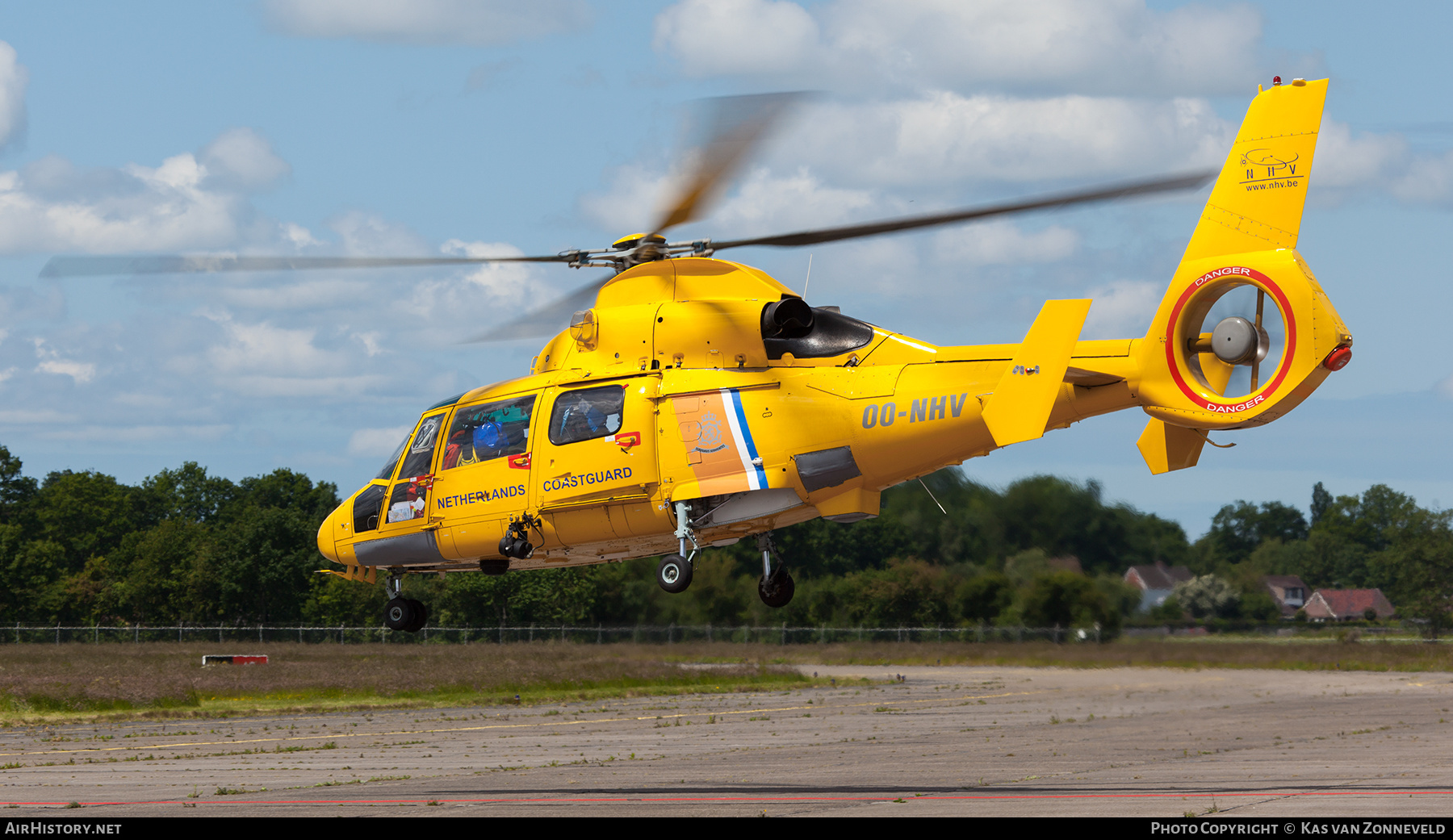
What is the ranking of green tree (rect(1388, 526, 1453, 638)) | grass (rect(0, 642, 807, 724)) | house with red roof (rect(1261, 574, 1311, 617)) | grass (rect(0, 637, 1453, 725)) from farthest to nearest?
green tree (rect(1388, 526, 1453, 638))
house with red roof (rect(1261, 574, 1311, 617))
grass (rect(0, 637, 1453, 725))
grass (rect(0, 642, 807, 724))

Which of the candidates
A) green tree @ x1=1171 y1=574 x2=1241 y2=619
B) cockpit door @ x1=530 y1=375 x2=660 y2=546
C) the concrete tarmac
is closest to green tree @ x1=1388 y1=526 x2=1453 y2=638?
the concrete tarmac

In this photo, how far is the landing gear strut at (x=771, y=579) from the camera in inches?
801

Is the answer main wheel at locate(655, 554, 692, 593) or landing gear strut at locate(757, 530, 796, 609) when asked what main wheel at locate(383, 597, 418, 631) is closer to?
main wheel at locate(655, 554, 692, 593)

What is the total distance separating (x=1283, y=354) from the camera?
1661 cm

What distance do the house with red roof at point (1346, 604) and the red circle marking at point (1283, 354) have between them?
162 feet

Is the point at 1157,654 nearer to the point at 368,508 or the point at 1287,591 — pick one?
the point at 1287,591

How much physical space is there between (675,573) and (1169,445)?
648 centimetres

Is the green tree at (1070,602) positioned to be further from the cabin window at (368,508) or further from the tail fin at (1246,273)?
the tail fin at (1246,273)

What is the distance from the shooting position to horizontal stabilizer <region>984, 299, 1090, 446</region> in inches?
686

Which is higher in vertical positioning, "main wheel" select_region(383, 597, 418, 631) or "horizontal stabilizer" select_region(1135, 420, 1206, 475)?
"horizontal stabilizer" select_region(1135, 420, 1206, 475)

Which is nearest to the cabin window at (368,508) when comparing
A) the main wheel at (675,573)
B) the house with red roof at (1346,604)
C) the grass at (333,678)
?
the main wheel at (675,573)

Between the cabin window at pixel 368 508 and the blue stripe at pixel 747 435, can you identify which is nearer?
the blue stripe at pixel 747 435

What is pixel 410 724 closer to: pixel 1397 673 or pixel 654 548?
pixel 654 548

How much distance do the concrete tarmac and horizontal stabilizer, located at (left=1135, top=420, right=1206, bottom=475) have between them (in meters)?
5.86
